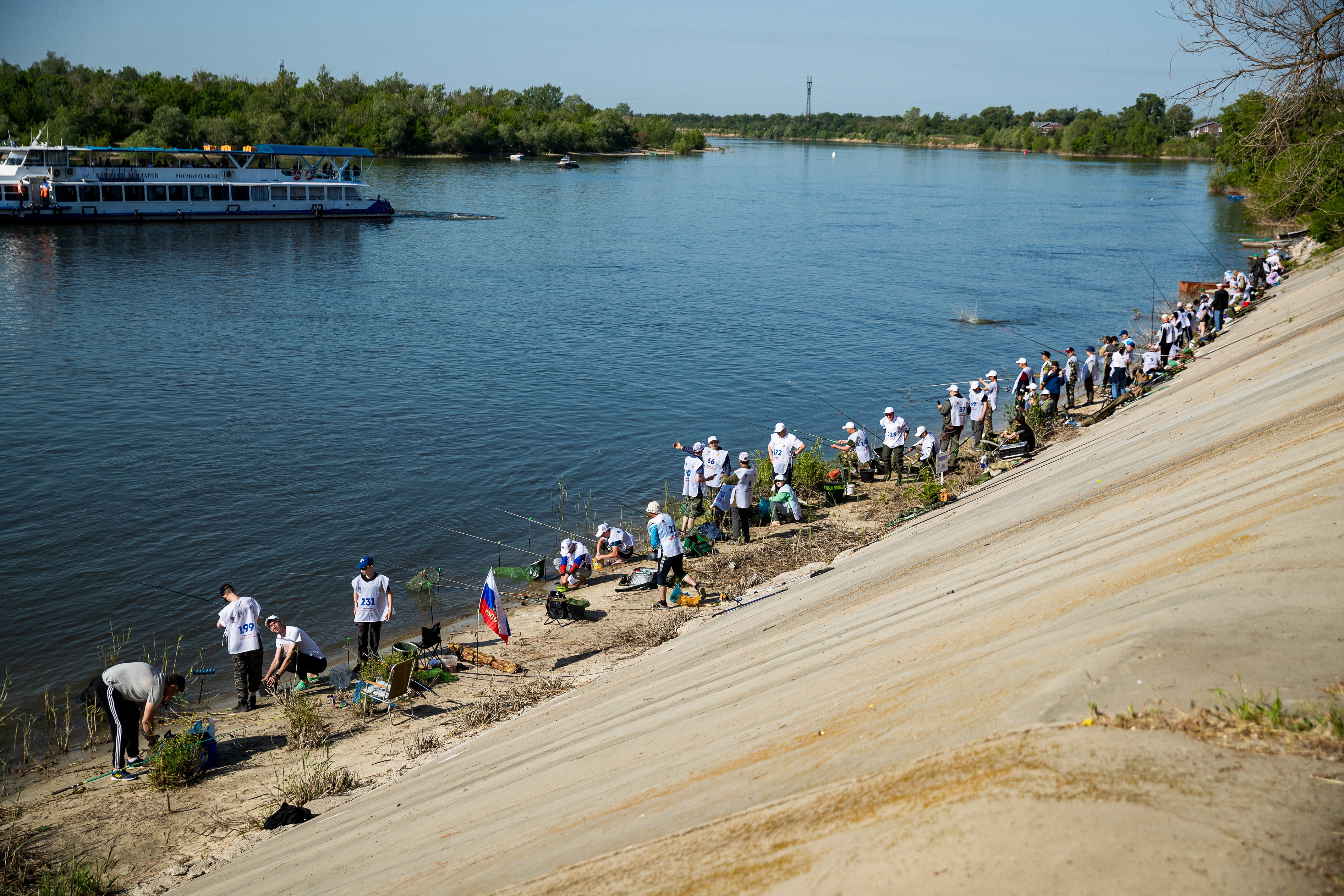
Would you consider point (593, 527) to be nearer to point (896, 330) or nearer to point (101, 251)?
point (896, 330)

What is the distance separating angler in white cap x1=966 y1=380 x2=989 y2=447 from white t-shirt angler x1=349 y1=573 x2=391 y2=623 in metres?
13.1

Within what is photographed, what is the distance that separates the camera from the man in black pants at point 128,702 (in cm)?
959

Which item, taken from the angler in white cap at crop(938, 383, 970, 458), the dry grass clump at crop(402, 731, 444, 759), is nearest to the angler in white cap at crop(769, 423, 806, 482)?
the angler in white cap at crop(938, 383, 970, 458)

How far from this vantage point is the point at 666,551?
45.1 feet

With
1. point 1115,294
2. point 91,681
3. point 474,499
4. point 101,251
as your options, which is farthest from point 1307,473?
point 101,251

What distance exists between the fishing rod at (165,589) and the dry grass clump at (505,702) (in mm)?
6520

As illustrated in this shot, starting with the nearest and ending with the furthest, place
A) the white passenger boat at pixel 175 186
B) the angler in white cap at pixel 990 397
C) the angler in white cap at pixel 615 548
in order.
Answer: the angler in white cap at pixel 615 548 → the angler in white cap at pixel 990 397 → the white passenger boat at pixel 175 186

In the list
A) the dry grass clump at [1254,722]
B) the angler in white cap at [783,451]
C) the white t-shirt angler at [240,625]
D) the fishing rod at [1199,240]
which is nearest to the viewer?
the dry grass clump at [1254,722]

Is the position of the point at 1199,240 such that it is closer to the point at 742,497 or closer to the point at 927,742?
the point at 742,497

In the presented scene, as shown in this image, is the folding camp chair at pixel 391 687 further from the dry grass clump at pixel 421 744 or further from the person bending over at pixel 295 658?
the person bending over at pixel 295 658

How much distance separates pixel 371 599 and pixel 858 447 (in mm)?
10595

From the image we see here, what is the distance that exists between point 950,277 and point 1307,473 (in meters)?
46.4

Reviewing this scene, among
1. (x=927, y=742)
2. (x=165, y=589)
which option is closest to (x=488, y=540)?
(x=165, y=589)

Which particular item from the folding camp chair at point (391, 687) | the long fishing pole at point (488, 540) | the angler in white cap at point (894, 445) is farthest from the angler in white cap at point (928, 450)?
the folding camp chair at point (391, 687)
